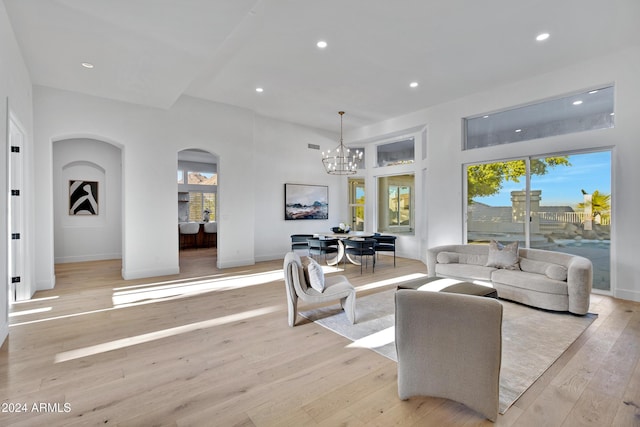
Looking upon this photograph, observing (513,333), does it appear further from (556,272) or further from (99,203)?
(99,203)

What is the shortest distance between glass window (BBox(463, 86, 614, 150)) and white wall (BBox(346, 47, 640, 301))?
15 cm

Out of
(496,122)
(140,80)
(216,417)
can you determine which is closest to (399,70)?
(496,122)

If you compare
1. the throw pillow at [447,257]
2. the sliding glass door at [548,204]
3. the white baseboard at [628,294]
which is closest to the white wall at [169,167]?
the throw pillow at [447,257]

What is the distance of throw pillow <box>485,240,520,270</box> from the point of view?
15.6 feet

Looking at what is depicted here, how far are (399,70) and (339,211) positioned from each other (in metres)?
4.94

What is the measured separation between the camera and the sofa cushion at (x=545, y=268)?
4031 millimetres

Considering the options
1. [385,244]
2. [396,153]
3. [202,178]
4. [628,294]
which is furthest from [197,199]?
[628,294]

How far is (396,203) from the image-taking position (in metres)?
8.88

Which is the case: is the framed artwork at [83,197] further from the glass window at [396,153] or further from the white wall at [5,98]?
the glass window at [396,153]

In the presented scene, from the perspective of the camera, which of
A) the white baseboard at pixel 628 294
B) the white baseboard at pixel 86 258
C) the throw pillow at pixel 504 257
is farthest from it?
the white baseboard at pixel 86 258

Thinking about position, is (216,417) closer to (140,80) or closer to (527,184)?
(140,80)

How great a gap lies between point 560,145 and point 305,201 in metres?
5.83

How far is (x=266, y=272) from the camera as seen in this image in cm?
642

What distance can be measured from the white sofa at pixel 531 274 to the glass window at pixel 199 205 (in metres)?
8.97
